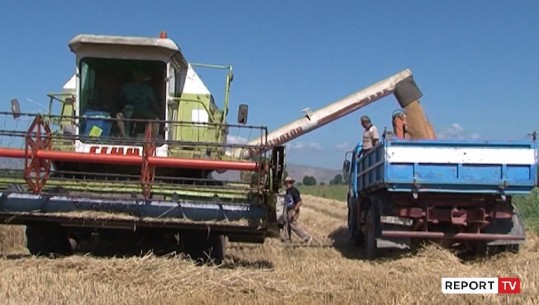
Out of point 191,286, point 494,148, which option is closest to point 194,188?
point 191,286

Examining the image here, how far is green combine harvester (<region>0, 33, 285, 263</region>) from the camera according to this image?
26.5 ft

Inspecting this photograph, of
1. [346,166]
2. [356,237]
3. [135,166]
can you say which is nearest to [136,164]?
[135,166]

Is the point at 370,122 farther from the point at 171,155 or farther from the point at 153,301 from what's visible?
the point at 153,301

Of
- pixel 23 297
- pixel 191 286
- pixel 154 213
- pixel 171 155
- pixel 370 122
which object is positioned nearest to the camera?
pixel 23 297

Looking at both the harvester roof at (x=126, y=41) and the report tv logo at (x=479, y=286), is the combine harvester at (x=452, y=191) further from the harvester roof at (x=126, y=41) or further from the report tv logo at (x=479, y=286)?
the harvester roof at (x=126, y=41)

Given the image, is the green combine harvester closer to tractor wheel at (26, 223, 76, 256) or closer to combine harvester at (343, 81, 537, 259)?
tractor wheel at (26, 223, 76, 256)

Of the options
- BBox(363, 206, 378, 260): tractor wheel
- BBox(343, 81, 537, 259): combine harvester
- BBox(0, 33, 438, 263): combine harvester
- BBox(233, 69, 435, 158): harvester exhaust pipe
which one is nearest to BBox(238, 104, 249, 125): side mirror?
BBox(0, 33, 438, 263): combine harvester

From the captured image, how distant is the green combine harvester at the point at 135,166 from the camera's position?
26.5 feet

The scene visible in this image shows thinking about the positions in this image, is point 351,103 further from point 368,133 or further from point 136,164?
point 136,164

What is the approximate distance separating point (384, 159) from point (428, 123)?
373 cm

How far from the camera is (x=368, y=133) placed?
12195mm

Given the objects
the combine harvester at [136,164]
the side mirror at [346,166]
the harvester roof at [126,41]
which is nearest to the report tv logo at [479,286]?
the combine harvester at [136,164]

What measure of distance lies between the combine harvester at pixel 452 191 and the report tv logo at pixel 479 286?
2853mm

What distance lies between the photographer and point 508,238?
9734 millimetres
